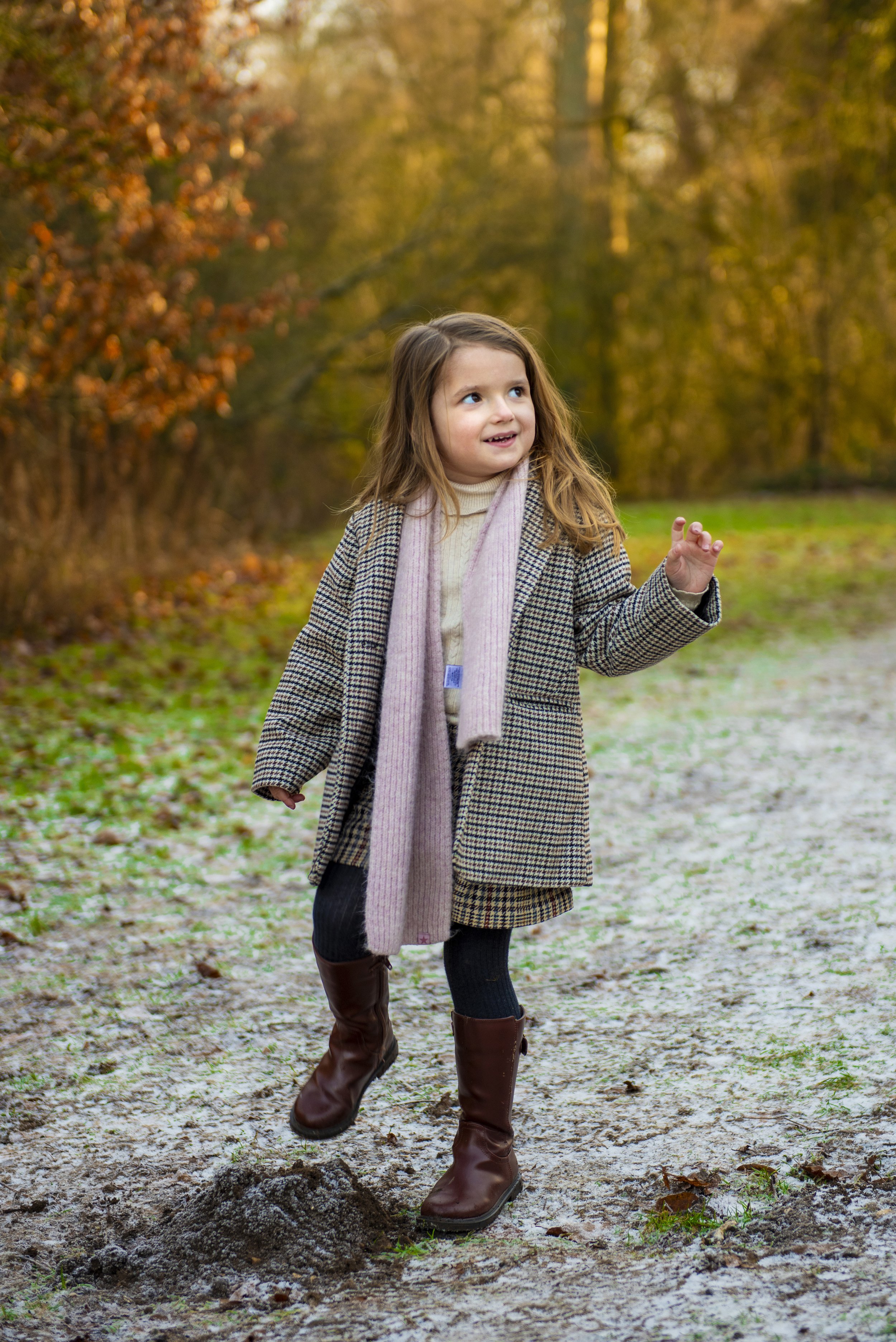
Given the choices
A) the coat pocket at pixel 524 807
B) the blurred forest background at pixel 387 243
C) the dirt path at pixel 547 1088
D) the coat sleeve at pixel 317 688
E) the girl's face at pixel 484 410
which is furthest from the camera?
the blurred forest background at pixel 387 243

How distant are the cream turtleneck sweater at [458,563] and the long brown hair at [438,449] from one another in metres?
0.04

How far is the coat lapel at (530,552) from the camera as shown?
247cm

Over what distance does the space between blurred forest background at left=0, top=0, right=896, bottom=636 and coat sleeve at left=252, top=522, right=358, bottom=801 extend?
15.6ft

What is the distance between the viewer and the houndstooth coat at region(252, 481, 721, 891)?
95.5 inches

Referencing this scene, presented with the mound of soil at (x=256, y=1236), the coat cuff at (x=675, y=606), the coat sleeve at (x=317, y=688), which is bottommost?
the mound of soil at (x=256, y=1236)

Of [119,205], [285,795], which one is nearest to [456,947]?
[285,795]

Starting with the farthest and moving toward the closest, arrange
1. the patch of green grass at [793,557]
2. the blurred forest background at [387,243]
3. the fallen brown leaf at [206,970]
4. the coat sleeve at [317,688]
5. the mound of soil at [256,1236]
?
the patch of green grass at [793,557] → the blurred forest background at [387,243] → the fallen brown leaf at [206,970] → the coat sleeve at [317,688] → the mound of soil at [256,1236]

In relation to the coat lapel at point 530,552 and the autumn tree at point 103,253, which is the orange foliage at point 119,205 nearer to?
the autumn tree at point 103,253

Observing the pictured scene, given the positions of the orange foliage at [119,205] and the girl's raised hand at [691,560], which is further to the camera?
the orange foliage at [119,205]

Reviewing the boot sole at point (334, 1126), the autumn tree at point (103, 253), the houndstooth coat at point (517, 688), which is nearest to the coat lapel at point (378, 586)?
the houndstooth coat at point (517, 688)

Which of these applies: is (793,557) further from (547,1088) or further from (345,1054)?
(345,1054)

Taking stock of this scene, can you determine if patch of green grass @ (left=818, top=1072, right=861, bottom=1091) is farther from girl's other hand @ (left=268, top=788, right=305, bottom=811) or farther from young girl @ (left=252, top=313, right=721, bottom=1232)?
girl's other hand @ (left=268, top=788, right=305, bottom=811)

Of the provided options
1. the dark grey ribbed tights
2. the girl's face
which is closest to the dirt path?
the dark grey ribbed tights

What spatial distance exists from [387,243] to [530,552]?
13.6 meters
